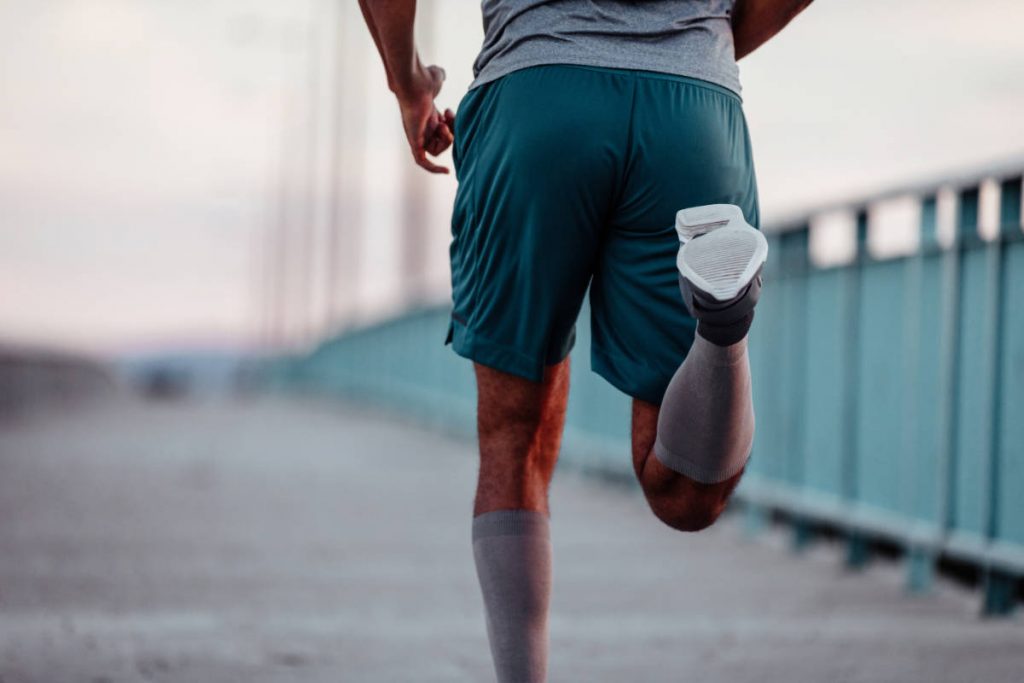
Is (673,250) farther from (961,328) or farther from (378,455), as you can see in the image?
(378,455)

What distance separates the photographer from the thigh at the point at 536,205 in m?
2.65

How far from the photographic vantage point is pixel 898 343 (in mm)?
5941

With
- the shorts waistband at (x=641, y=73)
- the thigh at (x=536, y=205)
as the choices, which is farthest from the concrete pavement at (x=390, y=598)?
the shorts waistband at (x=641, y=73)

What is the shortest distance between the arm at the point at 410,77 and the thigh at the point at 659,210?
0.48 metres

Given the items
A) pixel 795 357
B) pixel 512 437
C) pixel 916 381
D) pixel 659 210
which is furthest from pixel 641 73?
pixel 795 357

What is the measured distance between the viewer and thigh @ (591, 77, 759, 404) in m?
2.68

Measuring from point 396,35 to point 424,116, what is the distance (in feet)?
0.62

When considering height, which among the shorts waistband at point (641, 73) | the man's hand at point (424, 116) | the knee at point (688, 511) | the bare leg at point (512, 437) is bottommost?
the knee at point (688, 511)

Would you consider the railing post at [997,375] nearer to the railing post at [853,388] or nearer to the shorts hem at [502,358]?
the railing post at [853,388]

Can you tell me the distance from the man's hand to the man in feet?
0.53

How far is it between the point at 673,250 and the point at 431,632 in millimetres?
2139

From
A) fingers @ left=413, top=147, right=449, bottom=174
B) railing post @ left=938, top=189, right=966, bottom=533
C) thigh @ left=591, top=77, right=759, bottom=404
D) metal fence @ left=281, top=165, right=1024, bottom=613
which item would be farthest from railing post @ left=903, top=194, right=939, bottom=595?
thigh @ left=591, top=77, right=759, bottom=404

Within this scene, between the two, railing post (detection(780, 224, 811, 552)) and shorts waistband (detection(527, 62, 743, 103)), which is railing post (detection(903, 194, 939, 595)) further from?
shorts waistband (detection(527, 62, 743, 103))

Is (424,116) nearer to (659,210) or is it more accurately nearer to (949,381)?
(659,210)
